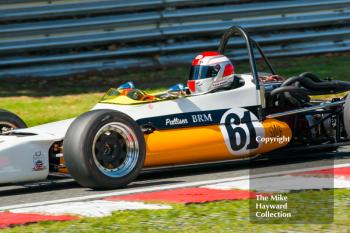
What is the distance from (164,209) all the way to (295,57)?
10525mm

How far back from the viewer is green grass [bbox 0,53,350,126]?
13.3 meters

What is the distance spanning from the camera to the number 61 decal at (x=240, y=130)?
29.5 ft

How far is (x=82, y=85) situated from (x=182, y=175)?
6590 millimetres

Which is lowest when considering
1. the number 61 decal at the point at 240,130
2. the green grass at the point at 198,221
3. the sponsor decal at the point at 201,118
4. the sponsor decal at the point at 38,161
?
the green grass at the point at 198,221

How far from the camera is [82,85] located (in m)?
15.2

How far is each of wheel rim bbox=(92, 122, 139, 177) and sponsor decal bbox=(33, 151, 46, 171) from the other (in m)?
0.50

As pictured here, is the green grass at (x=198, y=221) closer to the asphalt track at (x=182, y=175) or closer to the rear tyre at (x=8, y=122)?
the asphalt track at (x=182, y=175)

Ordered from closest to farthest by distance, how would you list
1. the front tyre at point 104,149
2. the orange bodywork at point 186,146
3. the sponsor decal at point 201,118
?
the front tyre at point 104,149
the orange bodywork at point 186,146
the sponsor decal at point 201,118

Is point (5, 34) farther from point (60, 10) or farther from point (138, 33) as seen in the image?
point (138, 33)

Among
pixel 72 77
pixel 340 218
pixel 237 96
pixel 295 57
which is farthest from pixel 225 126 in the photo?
pixel 295 57

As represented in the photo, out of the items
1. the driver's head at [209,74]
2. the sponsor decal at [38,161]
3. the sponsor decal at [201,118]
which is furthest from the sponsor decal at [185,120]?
the sponsor decal at [38,161]

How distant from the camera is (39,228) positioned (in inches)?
247

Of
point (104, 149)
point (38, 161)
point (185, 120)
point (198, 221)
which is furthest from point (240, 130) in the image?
point (198, 221)

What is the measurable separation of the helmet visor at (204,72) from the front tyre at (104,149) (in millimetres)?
1356
